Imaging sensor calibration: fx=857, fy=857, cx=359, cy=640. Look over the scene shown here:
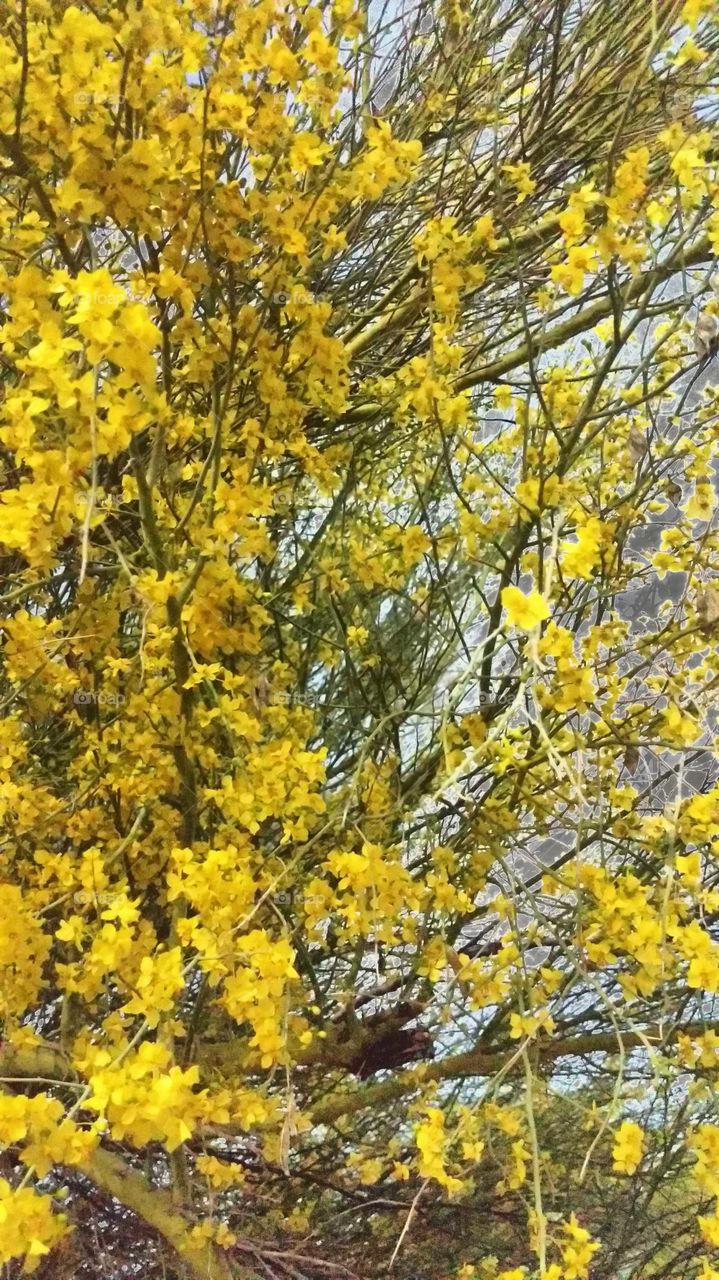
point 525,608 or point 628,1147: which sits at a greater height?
point 525,608

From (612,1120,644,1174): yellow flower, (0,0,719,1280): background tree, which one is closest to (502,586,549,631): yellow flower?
(0,0,719,1280): background tree

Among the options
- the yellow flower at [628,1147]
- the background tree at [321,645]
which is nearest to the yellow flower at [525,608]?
the background tree at [321,645]

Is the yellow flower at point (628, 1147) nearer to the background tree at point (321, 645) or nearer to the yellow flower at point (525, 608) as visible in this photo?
the background tree at point (321, 645)

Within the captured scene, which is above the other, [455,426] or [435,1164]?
[455,426]

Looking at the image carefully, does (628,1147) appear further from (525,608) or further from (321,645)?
(321,645)

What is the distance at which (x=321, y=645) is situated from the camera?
42.6 inches

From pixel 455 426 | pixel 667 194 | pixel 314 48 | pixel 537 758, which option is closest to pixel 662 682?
pixel 537 758

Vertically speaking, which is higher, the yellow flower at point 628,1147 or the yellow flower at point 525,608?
the yellow flower at point 525,608

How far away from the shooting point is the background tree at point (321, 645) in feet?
2.05

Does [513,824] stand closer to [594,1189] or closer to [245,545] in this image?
[245,545]

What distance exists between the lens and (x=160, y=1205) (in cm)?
85

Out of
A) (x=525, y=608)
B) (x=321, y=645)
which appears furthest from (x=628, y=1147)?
(x=321, y=645)

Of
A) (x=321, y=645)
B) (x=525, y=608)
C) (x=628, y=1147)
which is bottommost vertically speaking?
(x=628, y=1147)

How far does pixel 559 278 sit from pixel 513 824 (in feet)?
1.70
